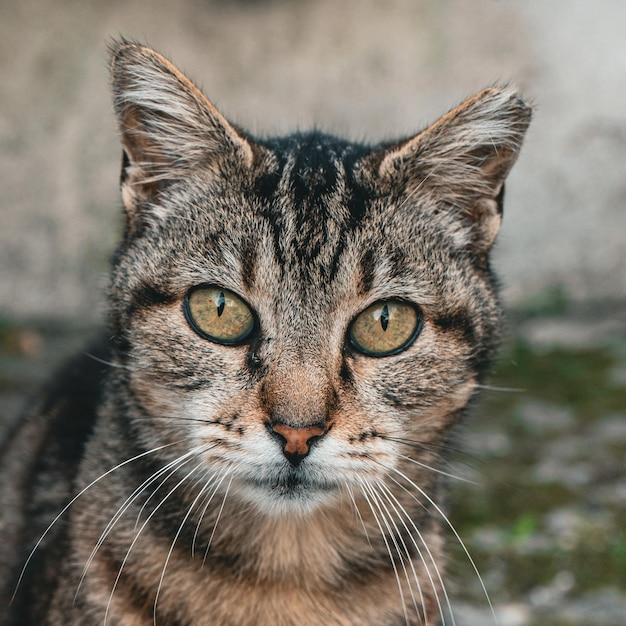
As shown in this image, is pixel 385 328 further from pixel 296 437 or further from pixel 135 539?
pixel 135 539

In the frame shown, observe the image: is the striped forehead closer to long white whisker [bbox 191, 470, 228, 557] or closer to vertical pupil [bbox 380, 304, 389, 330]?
vertical pupil [bbox 380, 304, 389, 330]

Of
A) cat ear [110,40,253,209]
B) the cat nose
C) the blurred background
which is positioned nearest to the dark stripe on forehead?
cat ear [110,40,253,209]

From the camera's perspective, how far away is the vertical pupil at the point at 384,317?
2229 millimetres

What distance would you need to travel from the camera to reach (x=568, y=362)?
18.5 ft

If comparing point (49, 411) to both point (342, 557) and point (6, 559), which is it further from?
point (342, 557)

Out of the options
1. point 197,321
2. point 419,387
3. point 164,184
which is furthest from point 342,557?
point 164,184

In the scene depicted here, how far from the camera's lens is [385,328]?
2.23m

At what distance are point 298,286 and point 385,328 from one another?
25 cm

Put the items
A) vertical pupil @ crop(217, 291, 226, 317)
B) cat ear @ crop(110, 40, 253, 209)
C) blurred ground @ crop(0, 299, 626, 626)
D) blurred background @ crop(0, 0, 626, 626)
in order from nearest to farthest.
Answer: vertical pupil @ crop(217, 291, 226, 317) < cat ear @ crop(110, 40, 253, 209) < blurred ground @ crop(0, 299, 626, 626) < blurred background @ crop(0, 0, 626, 626)

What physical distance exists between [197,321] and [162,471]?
0.40 m

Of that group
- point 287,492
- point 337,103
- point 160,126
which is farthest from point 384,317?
point 337,103

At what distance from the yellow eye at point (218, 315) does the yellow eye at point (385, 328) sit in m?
0.28

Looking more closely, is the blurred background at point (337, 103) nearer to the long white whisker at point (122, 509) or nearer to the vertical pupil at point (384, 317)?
the long white whisker at point (122, 509)

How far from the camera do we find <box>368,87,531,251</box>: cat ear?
7.75 feet
